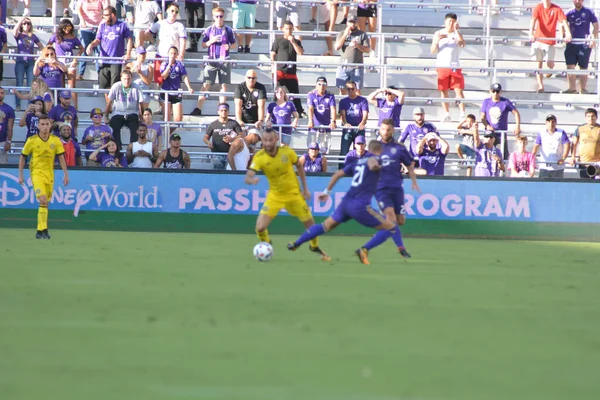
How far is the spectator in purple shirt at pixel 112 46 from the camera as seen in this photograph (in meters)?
23.1

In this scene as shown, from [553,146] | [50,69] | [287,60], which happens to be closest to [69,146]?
[50,69]

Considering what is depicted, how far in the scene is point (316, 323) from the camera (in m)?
8.31

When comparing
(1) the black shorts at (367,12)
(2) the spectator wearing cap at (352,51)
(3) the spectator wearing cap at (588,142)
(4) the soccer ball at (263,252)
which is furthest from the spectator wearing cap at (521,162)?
(4) the soccer ball at (263,252)

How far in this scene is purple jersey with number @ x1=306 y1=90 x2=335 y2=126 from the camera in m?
21.9

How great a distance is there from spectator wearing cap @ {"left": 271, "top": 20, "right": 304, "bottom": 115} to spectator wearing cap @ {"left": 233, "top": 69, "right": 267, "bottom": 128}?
175 cm

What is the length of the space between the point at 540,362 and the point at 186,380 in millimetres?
2461

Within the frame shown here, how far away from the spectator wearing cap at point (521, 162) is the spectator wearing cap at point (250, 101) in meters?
5.41

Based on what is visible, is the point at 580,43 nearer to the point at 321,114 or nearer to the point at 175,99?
the point at 321,114

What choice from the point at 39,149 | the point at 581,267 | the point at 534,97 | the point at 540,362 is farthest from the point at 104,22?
the point at 540,362

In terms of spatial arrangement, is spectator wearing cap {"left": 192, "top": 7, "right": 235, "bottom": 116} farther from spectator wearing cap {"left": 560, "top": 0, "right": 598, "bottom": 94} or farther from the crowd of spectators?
spectator wearing cap {"left": 560, "top": 0, "right": 598, "bottom": 94}

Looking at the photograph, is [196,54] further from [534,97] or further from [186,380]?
[186,380]

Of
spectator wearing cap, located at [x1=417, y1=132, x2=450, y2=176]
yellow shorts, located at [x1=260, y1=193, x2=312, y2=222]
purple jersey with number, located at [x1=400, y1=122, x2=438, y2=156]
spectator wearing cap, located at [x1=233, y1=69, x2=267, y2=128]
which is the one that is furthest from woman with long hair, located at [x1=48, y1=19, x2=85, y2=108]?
yellow shorts, located at [x1=260, y1=193, x2=312, y2=222]

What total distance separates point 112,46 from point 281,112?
4488 mm

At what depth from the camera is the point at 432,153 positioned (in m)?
20.6
